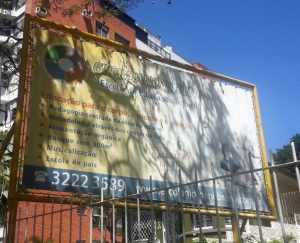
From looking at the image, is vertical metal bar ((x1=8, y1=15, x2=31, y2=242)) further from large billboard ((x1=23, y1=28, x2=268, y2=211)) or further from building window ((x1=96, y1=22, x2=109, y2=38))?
building window ((x1=96, y1=22, x2=109, y2=38))

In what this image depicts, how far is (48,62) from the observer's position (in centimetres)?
591

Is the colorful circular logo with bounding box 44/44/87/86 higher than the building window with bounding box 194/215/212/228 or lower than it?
higher

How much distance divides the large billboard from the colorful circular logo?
15mm

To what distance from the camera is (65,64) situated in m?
6.10

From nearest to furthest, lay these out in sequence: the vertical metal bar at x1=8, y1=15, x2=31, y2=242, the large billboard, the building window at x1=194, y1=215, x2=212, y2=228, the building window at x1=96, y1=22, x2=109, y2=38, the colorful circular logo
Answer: the building window at x1=194, y1=215, x2=212, y2=228, the vertical metal bar at x1=8, y1=15, x2=31, y2=242, the large billboard, the colorful circular logo, the building window at x1=96, y1=22, x2=109, y2=38

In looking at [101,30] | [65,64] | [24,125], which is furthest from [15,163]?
[101,30]

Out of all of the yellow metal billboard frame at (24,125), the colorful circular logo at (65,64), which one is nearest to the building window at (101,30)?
the yellow metal billboard frame at (24,125)

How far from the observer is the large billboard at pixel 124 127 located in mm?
5516

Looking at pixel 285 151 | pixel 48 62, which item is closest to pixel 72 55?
pixel 48 62

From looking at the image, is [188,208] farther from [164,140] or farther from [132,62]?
[132,62]

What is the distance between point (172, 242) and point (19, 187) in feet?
6.69

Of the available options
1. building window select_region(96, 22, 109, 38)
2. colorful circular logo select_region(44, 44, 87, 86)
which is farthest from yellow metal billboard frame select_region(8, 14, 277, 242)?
building window select_region(96, 22, 109, 38)

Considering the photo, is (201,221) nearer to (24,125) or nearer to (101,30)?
(24,125)

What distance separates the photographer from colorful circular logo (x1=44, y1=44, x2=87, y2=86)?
5.95 m
